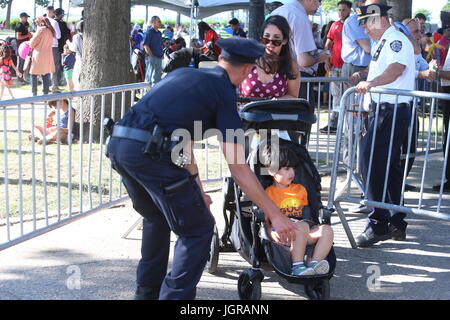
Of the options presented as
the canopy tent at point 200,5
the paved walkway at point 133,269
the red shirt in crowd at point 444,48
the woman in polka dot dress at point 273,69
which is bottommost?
the paved walkway at point 133,269

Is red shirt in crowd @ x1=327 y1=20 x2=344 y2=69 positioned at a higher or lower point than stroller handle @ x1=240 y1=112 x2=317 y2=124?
higher

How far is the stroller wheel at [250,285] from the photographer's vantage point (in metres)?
4.30

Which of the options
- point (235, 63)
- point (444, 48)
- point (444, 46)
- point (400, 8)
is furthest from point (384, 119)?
point (444, 46)

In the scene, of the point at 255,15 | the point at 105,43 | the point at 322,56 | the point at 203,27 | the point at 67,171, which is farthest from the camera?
the point at 203,27

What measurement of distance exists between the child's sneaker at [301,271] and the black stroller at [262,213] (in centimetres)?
3

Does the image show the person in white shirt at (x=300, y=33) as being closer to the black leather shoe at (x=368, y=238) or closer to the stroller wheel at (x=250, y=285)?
the black leather shoe at (x=368, y=238)

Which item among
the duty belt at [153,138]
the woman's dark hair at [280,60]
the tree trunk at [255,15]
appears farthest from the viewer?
the tree trunk at [255,15]

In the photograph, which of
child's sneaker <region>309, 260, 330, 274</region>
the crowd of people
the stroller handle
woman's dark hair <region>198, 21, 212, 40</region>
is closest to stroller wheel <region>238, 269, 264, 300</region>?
child's sneaker <region>309, 260, 330, 274</region>

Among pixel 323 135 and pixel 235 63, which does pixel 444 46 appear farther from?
pixel 235 63

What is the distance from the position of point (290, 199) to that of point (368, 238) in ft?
4.13

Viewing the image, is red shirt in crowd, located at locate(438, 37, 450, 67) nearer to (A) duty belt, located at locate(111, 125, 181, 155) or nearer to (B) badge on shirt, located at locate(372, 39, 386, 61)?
(B) badge on shirt, located at locate(372, 39, 386, 61)

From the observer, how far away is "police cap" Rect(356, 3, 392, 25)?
582 centimetres

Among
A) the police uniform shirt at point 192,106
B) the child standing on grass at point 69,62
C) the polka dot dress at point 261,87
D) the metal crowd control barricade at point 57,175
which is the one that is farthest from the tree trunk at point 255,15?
the child standing on grass at point 69,62

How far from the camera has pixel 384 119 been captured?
5680mm
